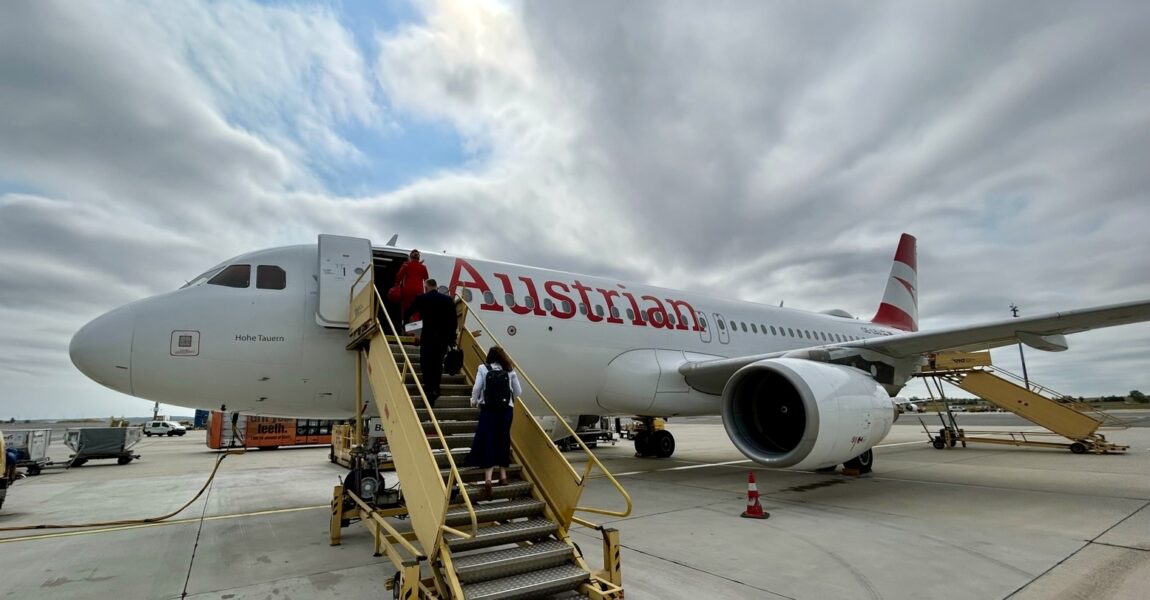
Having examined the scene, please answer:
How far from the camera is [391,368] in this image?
16.1 feet

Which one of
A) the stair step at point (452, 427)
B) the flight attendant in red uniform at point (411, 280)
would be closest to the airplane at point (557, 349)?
the flight attendant in red uniform at point (411, 280)

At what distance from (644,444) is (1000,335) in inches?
336

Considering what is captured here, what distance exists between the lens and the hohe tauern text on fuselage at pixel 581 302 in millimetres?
8297

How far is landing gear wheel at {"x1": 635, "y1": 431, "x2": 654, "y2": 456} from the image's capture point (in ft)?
47.8

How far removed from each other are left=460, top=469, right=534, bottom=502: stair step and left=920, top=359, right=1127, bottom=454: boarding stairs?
52.1 feet

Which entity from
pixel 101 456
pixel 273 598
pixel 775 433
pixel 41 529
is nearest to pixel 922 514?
pixel 775 433

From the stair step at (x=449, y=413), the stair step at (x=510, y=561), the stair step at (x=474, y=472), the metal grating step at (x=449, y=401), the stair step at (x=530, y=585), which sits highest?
the metal grating step at (x=449, y=401)

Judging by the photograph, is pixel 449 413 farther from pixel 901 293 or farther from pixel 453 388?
pixel 901 293

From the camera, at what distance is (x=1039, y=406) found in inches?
590

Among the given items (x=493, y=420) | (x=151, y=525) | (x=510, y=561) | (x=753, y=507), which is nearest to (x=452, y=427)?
(x=493, y=420)

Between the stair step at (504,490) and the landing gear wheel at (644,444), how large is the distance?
34.2 ft

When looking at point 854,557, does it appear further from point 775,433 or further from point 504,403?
point 775,433

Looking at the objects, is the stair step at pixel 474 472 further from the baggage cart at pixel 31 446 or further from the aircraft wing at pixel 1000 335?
the baggage cart at pixel 31 446

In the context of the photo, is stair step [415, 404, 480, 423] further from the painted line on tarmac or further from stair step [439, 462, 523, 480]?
the painted line on tarmac
